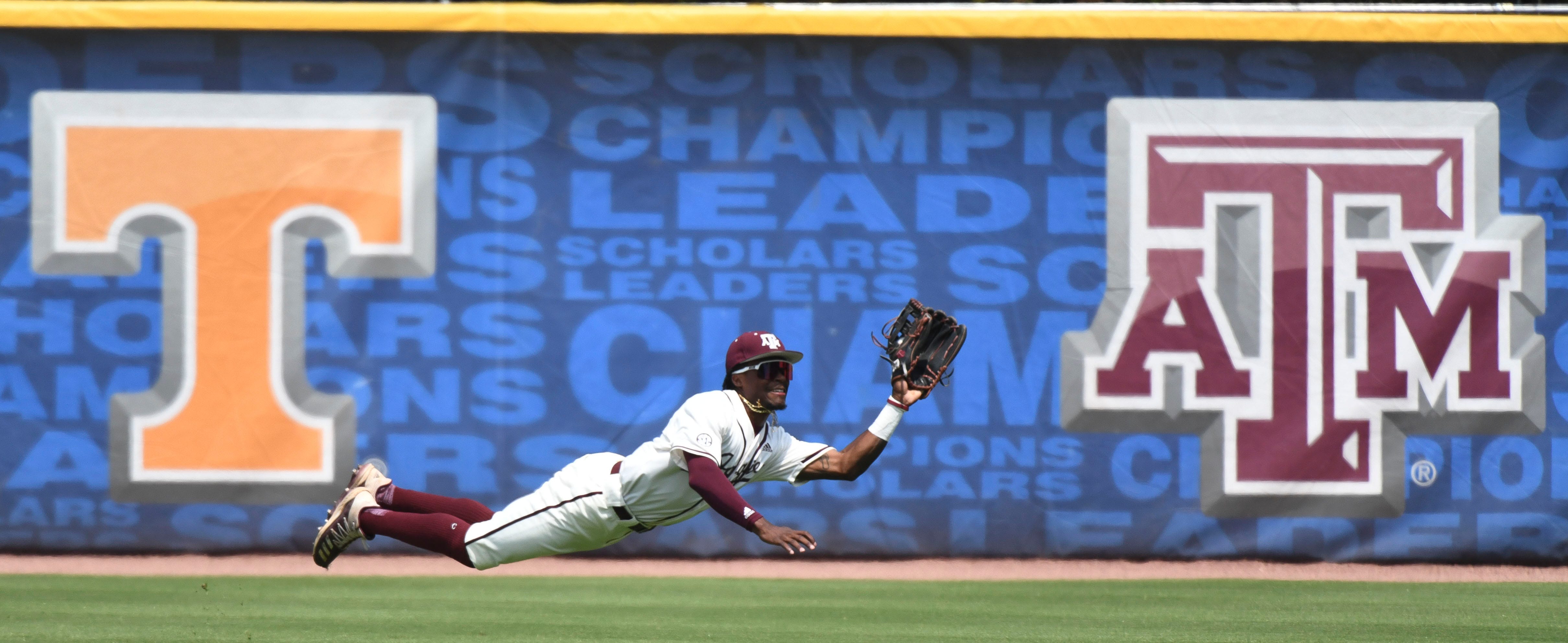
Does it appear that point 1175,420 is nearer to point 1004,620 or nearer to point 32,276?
point 1004,620

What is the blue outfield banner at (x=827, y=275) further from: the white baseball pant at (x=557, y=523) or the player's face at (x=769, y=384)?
the player's face at (x=769, y=384)

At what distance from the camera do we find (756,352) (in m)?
5.16

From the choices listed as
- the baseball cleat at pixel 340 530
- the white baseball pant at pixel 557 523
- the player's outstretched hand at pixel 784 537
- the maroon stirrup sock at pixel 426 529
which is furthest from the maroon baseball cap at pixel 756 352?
the baseball cleat at pixel 340 530

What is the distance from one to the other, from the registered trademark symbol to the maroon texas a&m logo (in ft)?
0.28

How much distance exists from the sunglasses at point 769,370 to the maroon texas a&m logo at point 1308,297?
14.1ft

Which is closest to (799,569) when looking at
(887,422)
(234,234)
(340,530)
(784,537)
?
(340,530)

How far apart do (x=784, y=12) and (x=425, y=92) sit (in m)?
2.38

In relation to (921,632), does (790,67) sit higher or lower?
higher

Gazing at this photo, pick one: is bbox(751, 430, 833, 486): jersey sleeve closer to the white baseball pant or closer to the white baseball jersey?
the white baseball jersey

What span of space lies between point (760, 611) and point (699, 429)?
2.35m

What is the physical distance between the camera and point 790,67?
360 inches

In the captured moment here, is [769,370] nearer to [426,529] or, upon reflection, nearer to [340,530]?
[426,529]

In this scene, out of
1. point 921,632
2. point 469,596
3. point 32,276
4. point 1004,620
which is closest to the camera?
point 921,632

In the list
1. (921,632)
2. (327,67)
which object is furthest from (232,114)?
(921,632)
